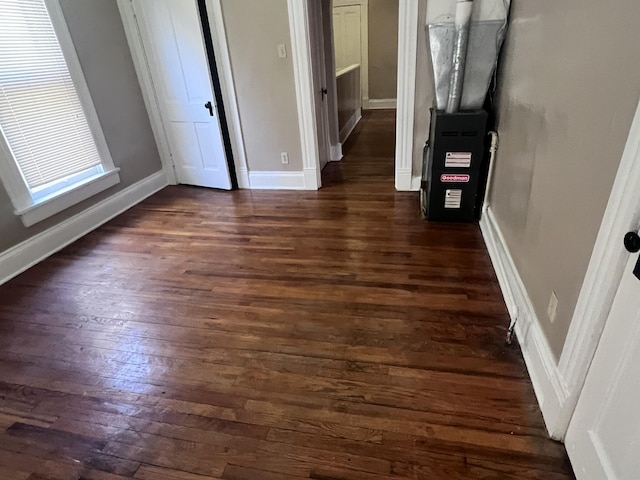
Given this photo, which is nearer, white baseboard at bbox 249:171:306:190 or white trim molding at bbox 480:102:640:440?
white trim molding at bbox 480:102:640:440

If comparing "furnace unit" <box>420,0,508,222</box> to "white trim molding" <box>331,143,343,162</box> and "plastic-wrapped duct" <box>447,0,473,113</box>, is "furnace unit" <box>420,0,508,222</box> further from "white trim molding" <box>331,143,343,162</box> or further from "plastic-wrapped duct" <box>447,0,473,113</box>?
"white trim molding" <box>331,143,343,162</box>

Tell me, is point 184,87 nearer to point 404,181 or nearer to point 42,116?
point 42,116

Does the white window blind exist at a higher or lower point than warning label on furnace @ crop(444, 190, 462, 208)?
higher

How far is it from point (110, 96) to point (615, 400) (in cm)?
421

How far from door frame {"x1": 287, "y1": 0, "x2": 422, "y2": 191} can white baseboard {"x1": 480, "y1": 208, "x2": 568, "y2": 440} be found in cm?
136

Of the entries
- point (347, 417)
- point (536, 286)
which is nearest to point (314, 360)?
point (347, 417)

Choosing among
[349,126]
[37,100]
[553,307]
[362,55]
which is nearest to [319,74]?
[349,126]

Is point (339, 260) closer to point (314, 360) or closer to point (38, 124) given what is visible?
point (314, 360)

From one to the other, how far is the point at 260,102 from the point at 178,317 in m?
A: 2.39

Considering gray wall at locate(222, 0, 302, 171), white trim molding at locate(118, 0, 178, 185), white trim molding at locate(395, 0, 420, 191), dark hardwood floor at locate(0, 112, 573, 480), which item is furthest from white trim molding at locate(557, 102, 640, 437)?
white trim molding at locate(118, 0, 178, 185)

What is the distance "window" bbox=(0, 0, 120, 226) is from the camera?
2719 millimetres

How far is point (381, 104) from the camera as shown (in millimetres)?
8289

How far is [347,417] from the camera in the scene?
1.51 metres

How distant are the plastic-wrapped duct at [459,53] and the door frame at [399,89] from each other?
55 cm
